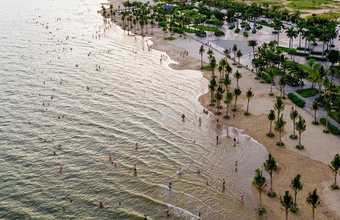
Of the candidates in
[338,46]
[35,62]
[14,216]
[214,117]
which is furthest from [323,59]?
[14,216]

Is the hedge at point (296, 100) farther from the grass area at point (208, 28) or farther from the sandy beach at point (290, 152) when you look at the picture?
the grass area at point (208, 28)

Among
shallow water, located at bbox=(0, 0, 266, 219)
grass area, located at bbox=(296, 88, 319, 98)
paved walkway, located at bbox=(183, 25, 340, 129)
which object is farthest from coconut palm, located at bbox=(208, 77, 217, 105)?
grass area, located at bbox=(296, 88, 319, 98)

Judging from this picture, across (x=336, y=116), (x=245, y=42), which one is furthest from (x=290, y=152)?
(x=245, y=42)

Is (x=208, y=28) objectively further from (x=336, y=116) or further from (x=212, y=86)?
(x=336, y=116)

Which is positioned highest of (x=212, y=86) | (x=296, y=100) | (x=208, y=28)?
(x=208, y=28)

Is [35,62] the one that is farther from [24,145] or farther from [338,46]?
[338,46]

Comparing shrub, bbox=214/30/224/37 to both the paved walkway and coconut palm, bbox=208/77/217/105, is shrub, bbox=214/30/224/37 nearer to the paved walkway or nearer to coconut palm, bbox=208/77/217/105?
the paved walkway

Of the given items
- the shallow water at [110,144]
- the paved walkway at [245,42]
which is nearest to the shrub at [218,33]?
the paved walkway at [245,42]
